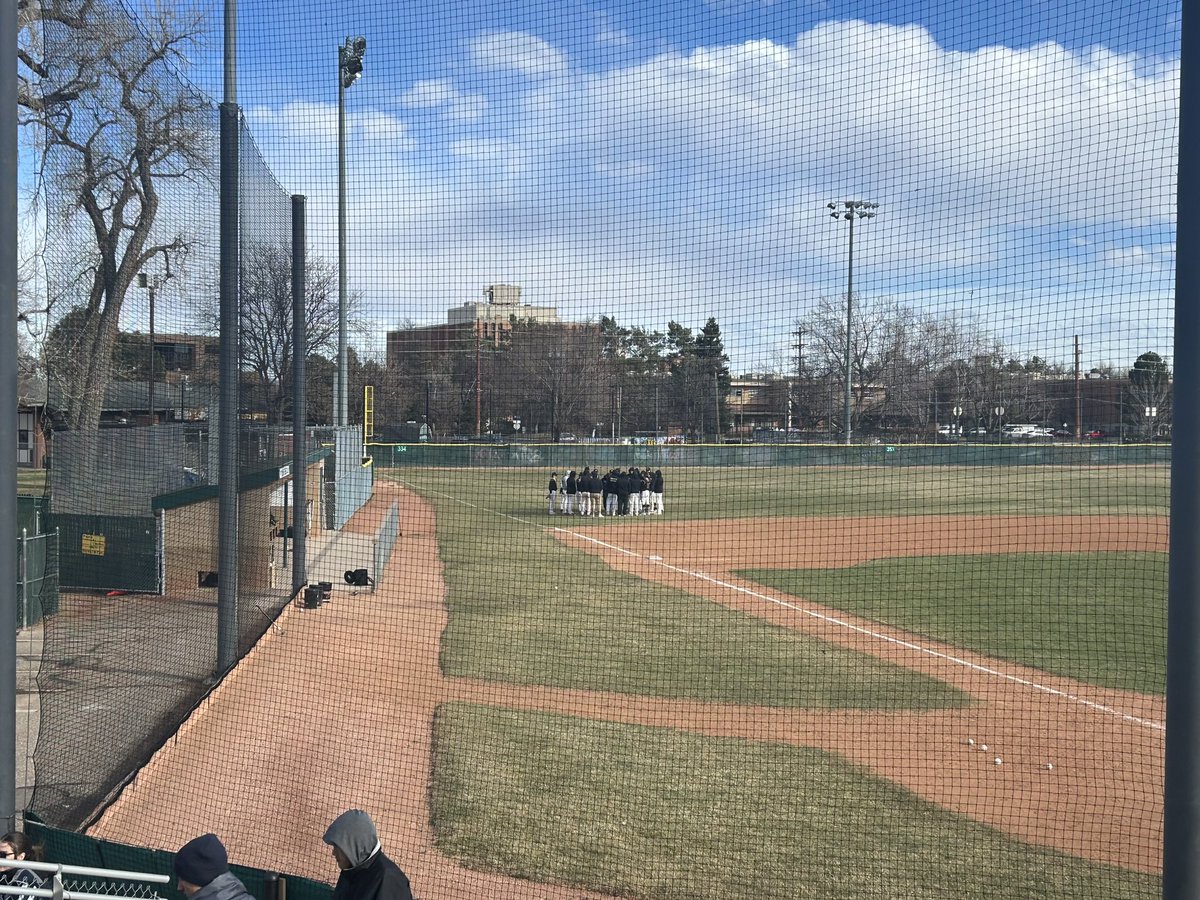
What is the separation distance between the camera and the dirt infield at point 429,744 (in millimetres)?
6559

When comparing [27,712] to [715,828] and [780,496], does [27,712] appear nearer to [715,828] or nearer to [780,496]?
[715,828]

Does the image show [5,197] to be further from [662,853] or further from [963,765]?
[963,765]

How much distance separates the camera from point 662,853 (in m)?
6.43

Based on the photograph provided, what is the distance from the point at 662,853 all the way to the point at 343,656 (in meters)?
5.70

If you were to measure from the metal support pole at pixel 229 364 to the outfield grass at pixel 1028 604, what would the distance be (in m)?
9.08

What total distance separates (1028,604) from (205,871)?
14834 mm

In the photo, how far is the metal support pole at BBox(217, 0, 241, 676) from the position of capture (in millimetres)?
8367

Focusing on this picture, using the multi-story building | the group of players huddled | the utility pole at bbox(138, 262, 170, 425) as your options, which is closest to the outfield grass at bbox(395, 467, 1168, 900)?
the multi-story building

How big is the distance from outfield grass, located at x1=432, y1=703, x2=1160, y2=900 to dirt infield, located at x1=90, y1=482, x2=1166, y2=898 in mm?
272

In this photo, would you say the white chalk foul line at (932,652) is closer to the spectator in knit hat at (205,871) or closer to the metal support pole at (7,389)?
the spectator in knit hat at (205,871)

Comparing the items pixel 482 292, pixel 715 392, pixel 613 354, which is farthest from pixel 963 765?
pixel 482 292

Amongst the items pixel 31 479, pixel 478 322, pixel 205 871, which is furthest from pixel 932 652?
pixel 31 479

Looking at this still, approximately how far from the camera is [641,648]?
41.0 ft

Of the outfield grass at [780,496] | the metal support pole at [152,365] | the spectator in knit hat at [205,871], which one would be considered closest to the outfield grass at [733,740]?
the spectator in knit hat at [205,871]
